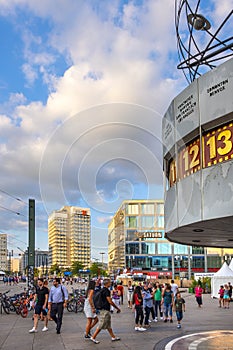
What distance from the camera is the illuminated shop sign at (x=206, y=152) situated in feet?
40.6

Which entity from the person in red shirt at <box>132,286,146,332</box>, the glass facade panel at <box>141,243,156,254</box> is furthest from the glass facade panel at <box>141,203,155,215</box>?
the person in red shirt at <box>132,286,146,332</box>

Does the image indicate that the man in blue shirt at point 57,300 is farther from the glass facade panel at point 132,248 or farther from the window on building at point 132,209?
the glass facade panel at point 132,248

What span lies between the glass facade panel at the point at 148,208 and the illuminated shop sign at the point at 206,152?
84.1 metres

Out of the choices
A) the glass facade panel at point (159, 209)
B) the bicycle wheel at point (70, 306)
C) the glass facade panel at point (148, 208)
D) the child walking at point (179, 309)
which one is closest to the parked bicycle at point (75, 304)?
the bicycle wheel at point (70, 306)

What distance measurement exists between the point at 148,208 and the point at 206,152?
87348 mm

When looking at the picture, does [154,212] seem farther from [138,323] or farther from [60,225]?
[138,323]

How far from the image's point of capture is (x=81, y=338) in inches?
563

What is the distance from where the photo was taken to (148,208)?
9994 centimetres

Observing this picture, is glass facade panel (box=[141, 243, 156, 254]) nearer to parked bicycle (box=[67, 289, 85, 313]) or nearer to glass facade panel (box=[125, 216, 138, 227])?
glass facade panel (box=[125, 216, 138, 227])

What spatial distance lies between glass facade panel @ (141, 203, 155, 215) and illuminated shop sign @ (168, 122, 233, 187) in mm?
84089

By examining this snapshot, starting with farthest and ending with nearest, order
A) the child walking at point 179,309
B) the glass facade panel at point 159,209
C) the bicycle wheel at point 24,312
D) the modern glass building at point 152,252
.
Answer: the modern glass building at point 152,252 → the glass facade panel at point 159,209 → the bicycle wheel at point 24,312 → the child walking at point 179,309

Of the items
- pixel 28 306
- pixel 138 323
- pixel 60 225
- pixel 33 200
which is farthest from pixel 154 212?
pixel 138 323

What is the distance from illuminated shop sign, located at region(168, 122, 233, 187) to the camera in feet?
40.6

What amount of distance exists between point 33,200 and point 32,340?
20619mm
